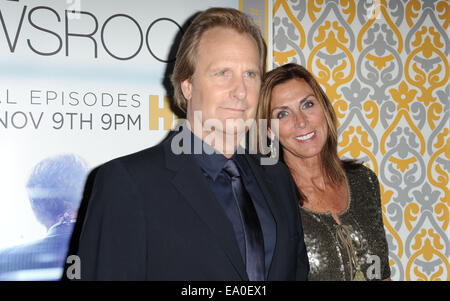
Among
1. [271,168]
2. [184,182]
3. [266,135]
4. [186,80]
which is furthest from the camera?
[266,135]

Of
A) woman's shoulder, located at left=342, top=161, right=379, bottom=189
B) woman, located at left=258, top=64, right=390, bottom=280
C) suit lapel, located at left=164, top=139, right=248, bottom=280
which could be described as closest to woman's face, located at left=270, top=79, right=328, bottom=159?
woman, located at left=258, top=64, right=390, bottom=280

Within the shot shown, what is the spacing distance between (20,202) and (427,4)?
2.92m

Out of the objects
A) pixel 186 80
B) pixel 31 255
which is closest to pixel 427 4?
pixel 186 80

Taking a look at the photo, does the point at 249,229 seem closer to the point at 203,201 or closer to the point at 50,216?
the point at 203,201

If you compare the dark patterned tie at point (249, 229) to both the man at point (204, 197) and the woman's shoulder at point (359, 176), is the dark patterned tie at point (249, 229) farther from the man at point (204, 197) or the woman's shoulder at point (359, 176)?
the woman's shoulder at point (359, 176)

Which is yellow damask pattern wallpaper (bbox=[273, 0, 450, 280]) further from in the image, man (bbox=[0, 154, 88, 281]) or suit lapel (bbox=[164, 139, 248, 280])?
suit lapel (bbox=[164, 139, 248, 280])

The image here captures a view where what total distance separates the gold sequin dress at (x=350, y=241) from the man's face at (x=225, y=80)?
0.78m

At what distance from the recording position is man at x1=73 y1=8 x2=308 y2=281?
49.0 inches

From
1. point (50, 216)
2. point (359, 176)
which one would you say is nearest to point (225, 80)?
point (359, 176)

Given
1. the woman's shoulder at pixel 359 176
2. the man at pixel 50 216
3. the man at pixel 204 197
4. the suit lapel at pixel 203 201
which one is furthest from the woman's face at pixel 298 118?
the man at pixel 50 216

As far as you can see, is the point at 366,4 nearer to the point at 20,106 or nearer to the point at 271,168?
the point at 271,168

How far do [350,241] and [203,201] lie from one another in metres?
0.98

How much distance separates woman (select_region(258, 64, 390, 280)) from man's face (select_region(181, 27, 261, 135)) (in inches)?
26.3
